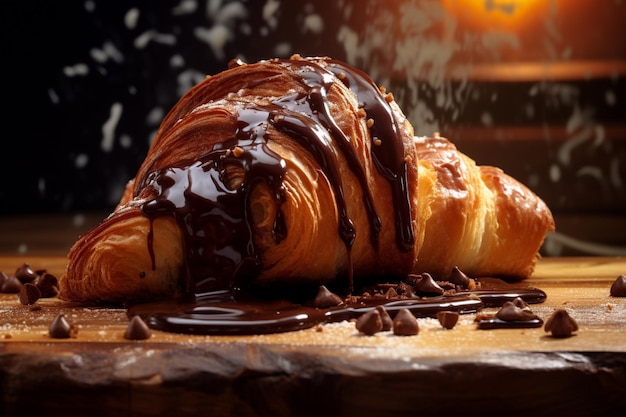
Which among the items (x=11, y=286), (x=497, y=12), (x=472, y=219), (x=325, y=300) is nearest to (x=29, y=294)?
(x=11, y=286)

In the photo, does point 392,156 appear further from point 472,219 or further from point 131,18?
point 131,18

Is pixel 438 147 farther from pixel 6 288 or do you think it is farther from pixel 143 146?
pixel 143 146

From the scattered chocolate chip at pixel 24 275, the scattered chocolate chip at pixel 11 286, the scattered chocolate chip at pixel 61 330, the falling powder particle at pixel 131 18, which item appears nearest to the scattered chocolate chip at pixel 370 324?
Result: the scattered chocolate chip at pixel 61 330

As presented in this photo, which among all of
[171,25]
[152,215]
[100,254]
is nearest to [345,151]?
[152,215]

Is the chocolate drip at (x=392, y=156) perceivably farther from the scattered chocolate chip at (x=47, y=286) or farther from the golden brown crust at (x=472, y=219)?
the scattered chocolate chip at (x=47, y=286)

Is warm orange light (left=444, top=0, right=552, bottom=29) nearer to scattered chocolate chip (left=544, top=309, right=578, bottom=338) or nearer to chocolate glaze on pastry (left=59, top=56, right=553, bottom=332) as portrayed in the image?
chocolate glaze on pastry (left=59, top=56, right=553, bottom=332)

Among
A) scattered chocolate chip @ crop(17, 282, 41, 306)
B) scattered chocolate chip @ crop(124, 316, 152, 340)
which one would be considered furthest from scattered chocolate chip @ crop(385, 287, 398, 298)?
scattered chocolate chip @ crop(17, 282, 41, 306)
